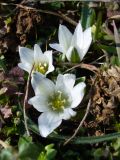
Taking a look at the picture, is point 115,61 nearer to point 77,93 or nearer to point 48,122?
point 77,93

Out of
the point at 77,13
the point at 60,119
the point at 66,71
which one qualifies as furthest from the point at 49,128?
the point at 77,13

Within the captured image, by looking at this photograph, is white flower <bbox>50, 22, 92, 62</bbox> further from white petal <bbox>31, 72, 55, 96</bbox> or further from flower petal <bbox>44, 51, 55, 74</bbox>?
white petal <bbox>31, 72, 55, 96</bbox>

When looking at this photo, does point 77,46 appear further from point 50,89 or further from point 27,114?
point 27,114

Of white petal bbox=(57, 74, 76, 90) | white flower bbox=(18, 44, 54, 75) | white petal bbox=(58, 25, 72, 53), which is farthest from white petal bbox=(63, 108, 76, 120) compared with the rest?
white petal bbox=(58, 25, 72, 53)

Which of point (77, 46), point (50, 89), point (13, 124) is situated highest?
point (77, 46)

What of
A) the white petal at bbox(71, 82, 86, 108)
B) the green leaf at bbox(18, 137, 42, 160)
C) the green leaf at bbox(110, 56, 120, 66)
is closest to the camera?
the green leaf at bbox(18, 137, 42, 160)

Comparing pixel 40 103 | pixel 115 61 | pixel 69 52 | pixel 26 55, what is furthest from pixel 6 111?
pixel 115 61
